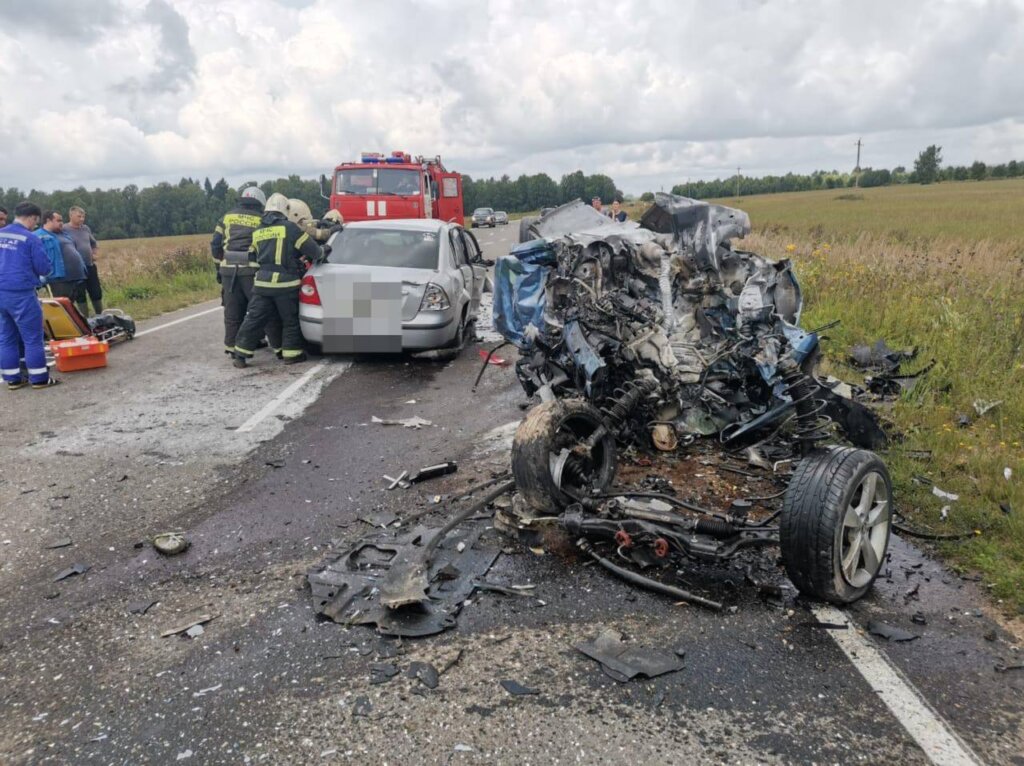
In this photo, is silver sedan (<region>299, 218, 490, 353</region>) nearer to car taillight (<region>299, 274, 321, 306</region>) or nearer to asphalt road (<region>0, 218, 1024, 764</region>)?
car taillight (<region>299, 274, 321, 306</region>)

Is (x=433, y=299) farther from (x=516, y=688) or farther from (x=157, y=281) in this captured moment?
(x=157, y=281)

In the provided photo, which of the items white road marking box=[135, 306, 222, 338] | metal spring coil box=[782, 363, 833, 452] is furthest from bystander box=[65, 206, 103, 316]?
metal spring coil box=[782, 363, 833, 452]

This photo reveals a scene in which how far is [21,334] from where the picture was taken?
705cm

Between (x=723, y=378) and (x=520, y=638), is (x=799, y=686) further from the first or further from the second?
(x=723, y=378)

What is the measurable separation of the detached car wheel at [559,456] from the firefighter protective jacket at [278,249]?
486 centimetres

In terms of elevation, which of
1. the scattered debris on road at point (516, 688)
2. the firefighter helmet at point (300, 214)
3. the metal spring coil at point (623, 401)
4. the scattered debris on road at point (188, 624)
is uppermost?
the firefighter helmet at point (300, 214)

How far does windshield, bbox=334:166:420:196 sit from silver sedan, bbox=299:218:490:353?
8608 mm

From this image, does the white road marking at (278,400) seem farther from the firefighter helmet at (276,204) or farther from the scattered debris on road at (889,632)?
the scattered debris on road at (889,632)

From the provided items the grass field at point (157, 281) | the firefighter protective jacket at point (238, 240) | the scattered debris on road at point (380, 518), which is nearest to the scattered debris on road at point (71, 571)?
the scattered debris on road at point (380, 518)

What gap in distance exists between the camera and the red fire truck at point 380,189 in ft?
54.2

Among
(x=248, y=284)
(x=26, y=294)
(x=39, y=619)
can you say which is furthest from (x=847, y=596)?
(x=26, y=294)

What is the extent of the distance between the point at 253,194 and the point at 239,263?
36.4 inches

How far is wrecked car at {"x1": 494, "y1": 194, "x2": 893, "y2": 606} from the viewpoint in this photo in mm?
3121

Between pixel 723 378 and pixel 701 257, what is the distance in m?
1.17
